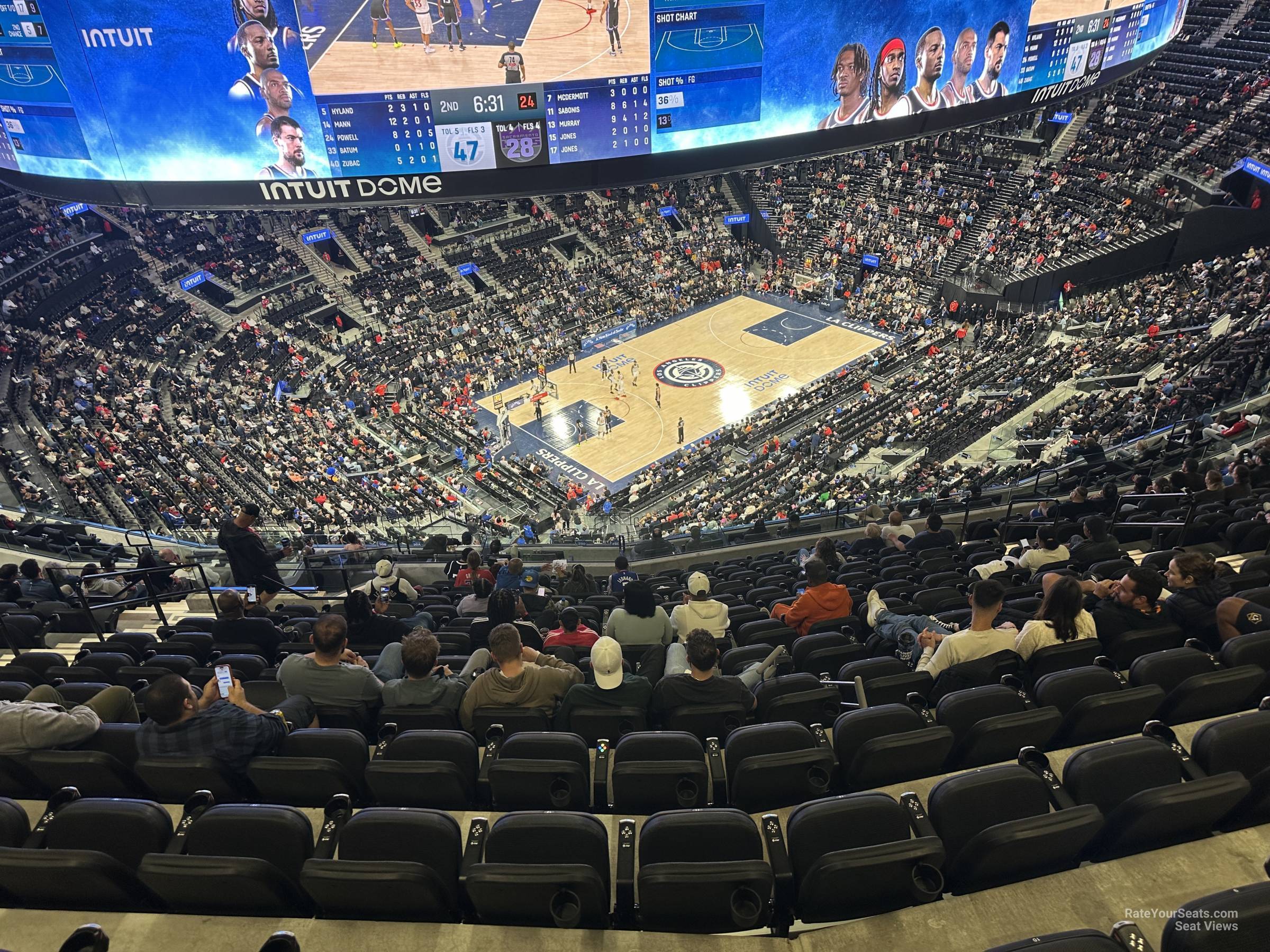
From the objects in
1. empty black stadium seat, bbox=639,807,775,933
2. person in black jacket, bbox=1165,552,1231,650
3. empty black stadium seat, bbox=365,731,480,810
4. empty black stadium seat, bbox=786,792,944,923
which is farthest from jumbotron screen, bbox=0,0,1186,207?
empty black stadium seat, bbox=786,792,944,923

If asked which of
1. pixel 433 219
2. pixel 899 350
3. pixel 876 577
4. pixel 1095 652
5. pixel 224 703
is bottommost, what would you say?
pixel 899 350

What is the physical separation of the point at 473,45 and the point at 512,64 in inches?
41.8

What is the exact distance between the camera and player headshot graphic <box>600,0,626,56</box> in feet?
67.6

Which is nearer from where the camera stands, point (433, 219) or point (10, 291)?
point (10, 291)

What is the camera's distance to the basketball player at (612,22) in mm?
20594

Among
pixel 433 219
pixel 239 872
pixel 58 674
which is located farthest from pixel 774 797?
pixel 433 219

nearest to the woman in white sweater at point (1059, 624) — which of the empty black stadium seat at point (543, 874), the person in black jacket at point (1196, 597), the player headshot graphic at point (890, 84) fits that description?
the person in black jacket at point (1196, 597)

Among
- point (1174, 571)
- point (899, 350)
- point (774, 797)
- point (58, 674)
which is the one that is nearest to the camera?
point (774, 797)

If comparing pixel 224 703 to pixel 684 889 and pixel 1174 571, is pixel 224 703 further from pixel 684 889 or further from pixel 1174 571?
pixel 1174 571

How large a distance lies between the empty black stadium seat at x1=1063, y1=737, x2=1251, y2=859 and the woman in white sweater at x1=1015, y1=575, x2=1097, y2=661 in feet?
6.17

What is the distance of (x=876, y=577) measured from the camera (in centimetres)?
1085

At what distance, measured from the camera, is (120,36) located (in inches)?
746

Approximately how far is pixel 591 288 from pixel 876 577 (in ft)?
110

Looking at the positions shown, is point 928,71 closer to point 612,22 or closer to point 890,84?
point 890,84
